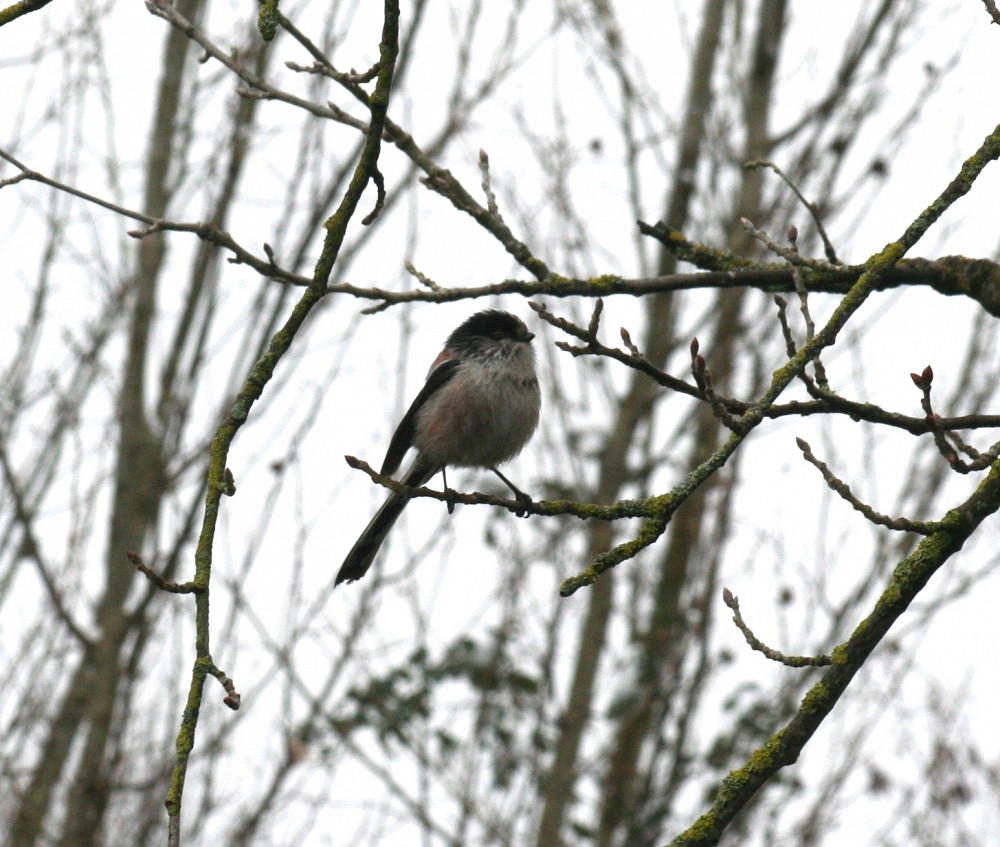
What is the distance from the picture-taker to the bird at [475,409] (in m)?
5.22

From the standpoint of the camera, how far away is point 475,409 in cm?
521

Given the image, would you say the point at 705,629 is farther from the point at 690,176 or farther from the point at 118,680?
the point at 118,680

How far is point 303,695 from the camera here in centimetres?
797

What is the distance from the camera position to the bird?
522cm

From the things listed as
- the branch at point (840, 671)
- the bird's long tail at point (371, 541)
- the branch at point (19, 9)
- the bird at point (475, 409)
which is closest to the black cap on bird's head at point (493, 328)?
the bird at point (475, 409)

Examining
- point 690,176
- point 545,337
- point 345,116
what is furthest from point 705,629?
point 345,116

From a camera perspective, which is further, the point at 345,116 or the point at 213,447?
the point at 345,116

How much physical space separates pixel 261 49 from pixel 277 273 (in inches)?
168

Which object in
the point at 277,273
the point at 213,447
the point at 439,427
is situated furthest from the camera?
the point at 439,427

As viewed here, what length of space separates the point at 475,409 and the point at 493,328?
51cm

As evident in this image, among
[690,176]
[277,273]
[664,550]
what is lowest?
[277,273]

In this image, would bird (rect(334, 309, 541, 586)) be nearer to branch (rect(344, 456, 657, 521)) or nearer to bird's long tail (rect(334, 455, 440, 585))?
bird's long tail (rect(334, 455, 440, 585))

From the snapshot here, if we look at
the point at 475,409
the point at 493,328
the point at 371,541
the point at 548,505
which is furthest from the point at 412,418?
the point at 548,505

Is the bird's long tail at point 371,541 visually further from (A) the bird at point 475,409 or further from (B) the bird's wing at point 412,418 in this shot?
→ (B) the bird's wing at point 412,418
